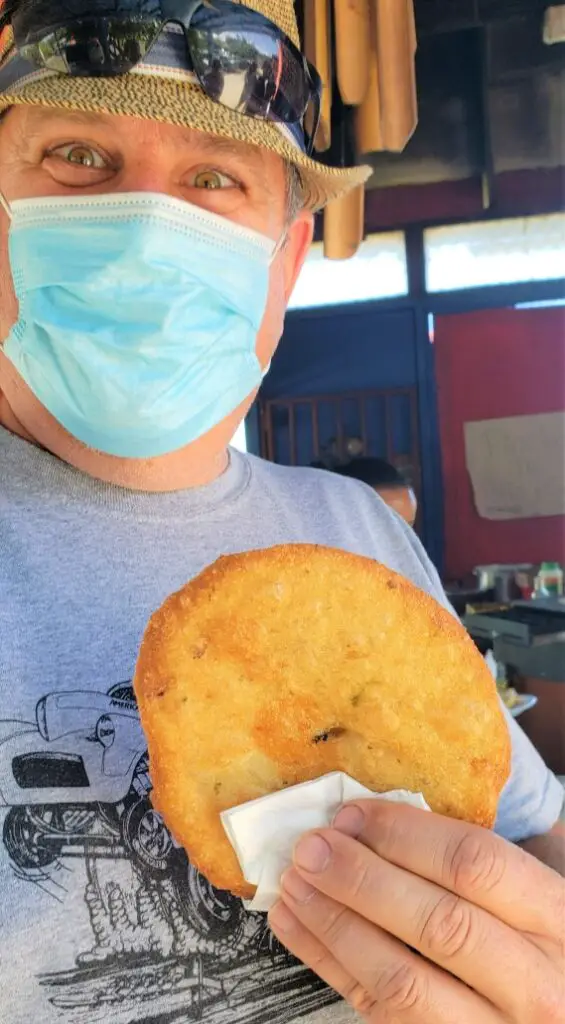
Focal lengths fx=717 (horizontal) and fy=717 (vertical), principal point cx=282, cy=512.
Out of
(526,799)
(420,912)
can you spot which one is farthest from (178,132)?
(526,799)

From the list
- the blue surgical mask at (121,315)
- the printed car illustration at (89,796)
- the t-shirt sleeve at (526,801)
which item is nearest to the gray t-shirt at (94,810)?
the printed car illustration at (89,796)

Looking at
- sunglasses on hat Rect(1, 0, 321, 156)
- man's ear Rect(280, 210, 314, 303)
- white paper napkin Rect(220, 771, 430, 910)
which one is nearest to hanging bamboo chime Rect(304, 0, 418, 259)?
man's ear Rect(280, 210, 314, 303)

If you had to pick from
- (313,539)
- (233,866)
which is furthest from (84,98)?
(233,866)

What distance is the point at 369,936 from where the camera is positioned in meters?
0.62

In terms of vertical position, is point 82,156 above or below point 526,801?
above

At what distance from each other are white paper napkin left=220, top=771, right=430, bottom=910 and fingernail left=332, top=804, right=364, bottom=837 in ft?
0.07

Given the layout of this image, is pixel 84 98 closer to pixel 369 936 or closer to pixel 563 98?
pixel 369 936

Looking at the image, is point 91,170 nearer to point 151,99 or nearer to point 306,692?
point 151,99

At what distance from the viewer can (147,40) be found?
96 cm

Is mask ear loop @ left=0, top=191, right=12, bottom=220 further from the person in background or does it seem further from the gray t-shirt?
the person in background

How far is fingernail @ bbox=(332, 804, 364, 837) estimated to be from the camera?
64 centimetres

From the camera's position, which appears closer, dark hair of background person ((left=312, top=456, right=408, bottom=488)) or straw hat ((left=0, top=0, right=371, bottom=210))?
straw hat ((left=0, top=0, right=371, bottom=210))

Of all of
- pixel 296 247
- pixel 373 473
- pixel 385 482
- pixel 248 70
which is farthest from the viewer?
pixel 373 473

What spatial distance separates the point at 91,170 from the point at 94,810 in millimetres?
822
